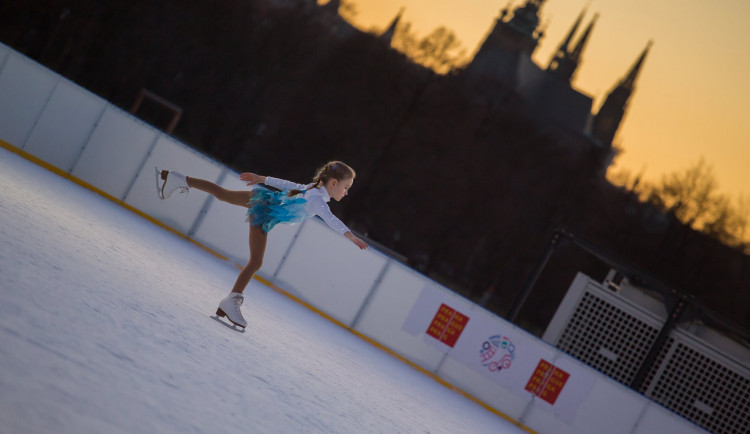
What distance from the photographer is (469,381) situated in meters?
13.1

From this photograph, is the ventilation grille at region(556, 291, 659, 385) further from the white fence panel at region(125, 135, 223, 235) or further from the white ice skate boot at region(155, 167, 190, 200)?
the white ice skate boot at region(155, 167, 190, 200)

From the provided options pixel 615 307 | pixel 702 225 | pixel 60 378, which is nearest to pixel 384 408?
pixel 60 378

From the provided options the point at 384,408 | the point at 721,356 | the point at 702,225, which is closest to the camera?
the point at 384,408

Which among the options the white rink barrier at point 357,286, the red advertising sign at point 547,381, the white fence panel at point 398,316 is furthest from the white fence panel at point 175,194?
the red advertising sign at point 547,381

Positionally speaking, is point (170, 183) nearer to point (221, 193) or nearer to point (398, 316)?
point (221, 193)

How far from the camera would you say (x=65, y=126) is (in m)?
15.1

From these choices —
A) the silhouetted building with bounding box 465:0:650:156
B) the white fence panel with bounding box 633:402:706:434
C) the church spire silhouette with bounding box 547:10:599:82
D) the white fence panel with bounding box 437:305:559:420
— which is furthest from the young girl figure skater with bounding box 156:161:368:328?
the church spire silhouette with bounding box 547:10:599:82

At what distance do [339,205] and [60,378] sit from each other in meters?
31.3

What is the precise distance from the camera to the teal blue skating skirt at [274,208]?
21.2 ft

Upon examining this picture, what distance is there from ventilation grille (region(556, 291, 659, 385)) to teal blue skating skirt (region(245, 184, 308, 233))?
21763 mm

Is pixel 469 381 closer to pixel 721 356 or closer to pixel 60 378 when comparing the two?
pixel 60 378

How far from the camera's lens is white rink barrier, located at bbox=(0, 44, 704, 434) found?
12.8m

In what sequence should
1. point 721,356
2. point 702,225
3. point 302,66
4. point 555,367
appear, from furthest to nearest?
point 302,66, point 702,225, point 721,356, point 555,367

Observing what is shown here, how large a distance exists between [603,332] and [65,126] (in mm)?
18840
